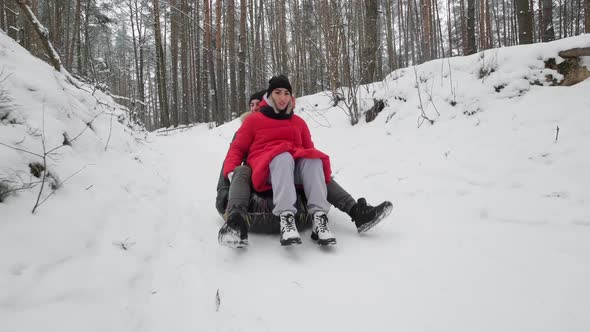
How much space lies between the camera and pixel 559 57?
3424 millimetres

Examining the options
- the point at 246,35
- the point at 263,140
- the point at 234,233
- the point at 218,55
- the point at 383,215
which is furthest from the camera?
the point at 246,35

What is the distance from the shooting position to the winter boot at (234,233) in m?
1.93

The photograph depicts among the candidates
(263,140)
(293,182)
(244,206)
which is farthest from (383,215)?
(263,140)

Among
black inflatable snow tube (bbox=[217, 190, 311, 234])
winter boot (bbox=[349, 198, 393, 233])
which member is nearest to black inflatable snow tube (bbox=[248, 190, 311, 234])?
black inflatable snow tube (bbox=[217, 190, 311, 234])

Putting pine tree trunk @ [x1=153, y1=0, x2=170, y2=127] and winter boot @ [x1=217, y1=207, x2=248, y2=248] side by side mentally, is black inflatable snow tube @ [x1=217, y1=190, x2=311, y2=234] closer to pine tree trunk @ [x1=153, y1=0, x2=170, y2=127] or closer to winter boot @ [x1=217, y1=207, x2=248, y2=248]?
winter boot @ [x1=217, y1=207, x2=248, y2=248]

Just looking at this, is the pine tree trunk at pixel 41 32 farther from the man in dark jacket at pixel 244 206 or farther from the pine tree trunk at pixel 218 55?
the pine tree trunk at pixel 218 55

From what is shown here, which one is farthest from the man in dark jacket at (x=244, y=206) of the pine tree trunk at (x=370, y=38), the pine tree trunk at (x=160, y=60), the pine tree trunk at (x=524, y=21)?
the pine tree trunk at (x=160, y=60)

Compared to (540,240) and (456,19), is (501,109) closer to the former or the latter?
(540,240)

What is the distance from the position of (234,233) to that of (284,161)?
2.07ft

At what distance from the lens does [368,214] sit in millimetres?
2217

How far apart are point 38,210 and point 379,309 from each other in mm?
1848

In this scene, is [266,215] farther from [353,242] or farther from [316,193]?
[353,242]

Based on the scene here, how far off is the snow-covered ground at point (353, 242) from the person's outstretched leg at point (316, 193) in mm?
133

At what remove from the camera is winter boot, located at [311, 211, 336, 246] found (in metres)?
2.01
